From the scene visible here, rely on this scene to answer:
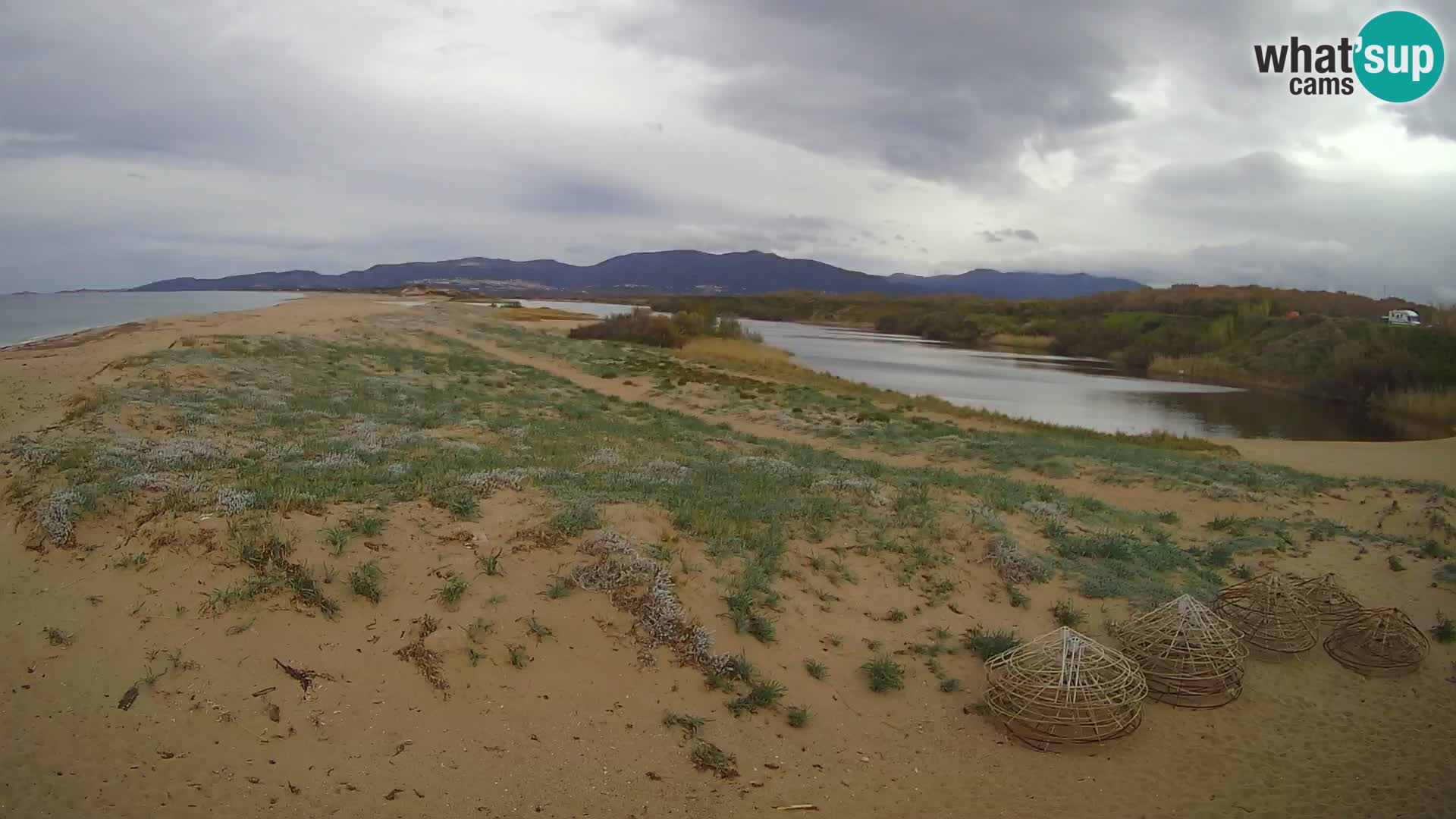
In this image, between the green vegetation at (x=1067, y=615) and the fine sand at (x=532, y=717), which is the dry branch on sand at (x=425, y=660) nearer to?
the fine sand at (x=532, y=717)

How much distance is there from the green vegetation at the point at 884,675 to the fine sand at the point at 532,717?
0.09 m

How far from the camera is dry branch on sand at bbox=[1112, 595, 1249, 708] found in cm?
636

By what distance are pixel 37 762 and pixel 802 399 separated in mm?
21185

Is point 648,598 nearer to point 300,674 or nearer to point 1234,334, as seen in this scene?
point 300,674

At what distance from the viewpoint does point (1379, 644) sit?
279 inches

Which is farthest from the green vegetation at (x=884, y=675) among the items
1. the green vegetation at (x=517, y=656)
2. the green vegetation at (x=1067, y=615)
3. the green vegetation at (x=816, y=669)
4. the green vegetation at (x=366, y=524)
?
the green vegetation at (x=366, y=524)

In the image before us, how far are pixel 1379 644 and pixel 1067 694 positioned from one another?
3.61 metres

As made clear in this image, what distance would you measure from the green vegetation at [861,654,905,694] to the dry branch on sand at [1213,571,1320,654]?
3.51 meters

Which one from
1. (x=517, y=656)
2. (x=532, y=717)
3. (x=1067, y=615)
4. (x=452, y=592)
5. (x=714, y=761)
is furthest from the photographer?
(x=1067, y=615)

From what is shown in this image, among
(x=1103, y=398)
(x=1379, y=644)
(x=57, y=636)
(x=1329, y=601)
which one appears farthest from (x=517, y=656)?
(x=1103, y=398)

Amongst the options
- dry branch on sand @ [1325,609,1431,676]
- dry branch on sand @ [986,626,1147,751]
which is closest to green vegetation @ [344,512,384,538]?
dry branch on sand @ [986,626,1147,751]

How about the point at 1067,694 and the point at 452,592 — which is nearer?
the point at 1067,694

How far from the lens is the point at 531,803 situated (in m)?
4.56

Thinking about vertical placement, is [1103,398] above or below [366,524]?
below
